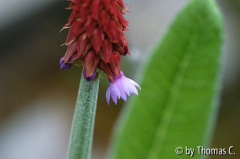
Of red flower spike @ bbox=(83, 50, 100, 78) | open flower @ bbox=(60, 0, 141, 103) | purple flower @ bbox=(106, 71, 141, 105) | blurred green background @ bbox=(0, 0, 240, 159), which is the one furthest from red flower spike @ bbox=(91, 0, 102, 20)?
blurred green background @ bbox=(0, 0, 240, 159)

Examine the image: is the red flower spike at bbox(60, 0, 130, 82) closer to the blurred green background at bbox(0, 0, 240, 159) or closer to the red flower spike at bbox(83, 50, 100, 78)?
the red flower spike at bbox(83, 50, 100, 78)

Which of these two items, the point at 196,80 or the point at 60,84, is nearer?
the point at 196,80

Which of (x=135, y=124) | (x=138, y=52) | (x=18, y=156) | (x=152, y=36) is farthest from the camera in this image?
(x=152, y=36)

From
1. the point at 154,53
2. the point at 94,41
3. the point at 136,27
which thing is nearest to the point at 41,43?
the point at 136,27

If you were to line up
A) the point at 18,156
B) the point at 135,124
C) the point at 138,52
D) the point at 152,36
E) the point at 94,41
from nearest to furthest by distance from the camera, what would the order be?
the point at 135,124 < the point at 94,41 < the point at 18,156 < the point at 138,52 < the point at 152,36

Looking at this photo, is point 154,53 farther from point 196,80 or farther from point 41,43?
point 41,43

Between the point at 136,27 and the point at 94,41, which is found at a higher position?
the point at 136,27

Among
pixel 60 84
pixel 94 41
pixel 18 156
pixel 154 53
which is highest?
pixel 60 84
